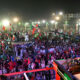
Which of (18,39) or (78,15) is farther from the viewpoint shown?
(78,15)

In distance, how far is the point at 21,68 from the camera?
9.64m

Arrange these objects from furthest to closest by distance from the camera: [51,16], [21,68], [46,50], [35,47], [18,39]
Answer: [51,16]
[18,39]
[35,47]
[46,50]
[21,68]

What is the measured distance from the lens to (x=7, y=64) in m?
9.83

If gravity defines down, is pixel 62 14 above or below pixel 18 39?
above

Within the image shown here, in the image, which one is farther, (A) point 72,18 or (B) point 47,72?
(A) point 72,18

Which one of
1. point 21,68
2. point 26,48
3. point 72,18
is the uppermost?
point 72,18

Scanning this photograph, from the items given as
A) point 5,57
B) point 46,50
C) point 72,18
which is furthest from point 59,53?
point 72,18

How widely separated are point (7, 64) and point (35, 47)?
547 cm

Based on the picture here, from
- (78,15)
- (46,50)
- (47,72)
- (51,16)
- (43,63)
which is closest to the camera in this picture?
(47,72)

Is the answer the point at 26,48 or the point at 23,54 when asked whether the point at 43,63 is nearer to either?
the point at 23,54

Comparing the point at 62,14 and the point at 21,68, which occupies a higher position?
the point at 62,14

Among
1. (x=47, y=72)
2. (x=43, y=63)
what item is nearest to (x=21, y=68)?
(x=43, y=63)

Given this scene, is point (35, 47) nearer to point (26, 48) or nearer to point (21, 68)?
point (26, 48)

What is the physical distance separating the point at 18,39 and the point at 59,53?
8775mm
